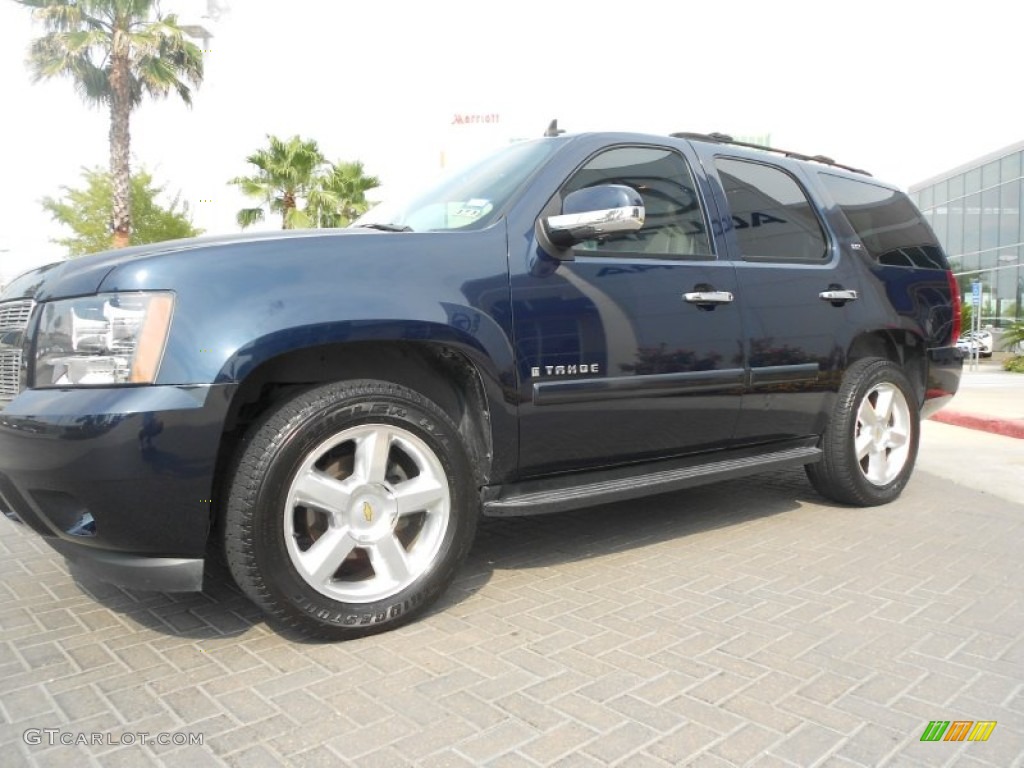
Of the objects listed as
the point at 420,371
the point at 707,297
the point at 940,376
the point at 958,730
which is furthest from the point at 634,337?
the point at 940,376

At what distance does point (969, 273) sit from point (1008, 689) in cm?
3702

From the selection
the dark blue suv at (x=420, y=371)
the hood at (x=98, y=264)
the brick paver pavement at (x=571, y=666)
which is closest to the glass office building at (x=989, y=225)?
the dark blue suv at (x=420, y=371)

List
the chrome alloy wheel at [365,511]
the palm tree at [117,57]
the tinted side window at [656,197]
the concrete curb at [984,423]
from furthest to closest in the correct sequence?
the palm tree at [117,57] < the concrete curb at [984,423] < the tinted side window at [656,197] < the chrome alloy wheel at [365,511]

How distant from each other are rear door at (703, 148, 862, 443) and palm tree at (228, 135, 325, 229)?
20.3 m

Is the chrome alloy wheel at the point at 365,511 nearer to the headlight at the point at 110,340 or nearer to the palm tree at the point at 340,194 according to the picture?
the headlight at the point at 110,340

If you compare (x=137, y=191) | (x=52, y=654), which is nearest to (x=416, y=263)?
(x=52, y=654)

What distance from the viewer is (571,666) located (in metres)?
2.51

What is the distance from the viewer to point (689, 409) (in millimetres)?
3547

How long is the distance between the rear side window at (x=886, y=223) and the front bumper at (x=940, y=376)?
55 cm

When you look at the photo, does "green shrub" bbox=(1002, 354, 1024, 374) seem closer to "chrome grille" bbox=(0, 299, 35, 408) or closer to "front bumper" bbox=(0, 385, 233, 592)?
"front bumper" bbox=(0, 385, 233, 592)

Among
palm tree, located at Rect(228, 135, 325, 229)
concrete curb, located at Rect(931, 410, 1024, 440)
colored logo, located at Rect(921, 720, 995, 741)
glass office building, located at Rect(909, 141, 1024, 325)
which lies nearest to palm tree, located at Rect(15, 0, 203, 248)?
palm tree, located at Rect(228, 135, 325, 229)

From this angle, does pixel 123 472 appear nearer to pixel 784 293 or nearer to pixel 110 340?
pixel 110 340

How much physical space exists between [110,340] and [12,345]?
59cm

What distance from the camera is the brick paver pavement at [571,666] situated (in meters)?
2.05
